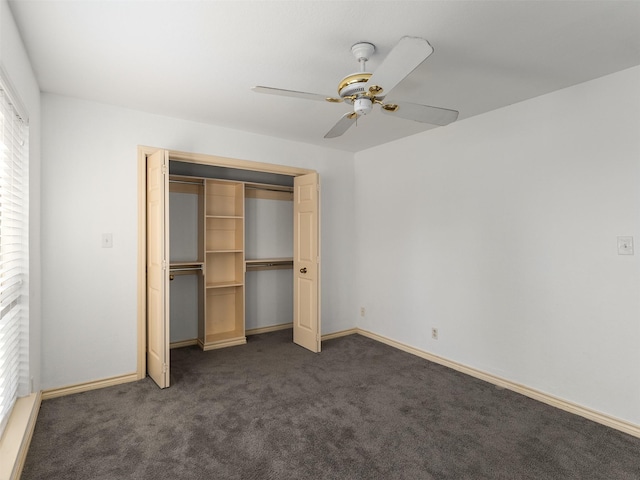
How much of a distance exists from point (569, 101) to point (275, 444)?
3.27 m

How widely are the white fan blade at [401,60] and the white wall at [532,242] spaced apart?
1.78 m

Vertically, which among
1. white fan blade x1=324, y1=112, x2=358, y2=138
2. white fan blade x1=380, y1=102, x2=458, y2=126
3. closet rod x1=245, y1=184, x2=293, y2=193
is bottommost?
closet rod x1=245, y1=184, x2=293, y2=193

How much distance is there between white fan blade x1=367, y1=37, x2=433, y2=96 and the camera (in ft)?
5.07

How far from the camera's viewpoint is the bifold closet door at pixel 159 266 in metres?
3.06

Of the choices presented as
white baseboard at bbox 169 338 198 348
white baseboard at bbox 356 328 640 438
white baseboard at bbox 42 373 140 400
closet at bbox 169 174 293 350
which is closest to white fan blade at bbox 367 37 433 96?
white baseboard at bbox 356 328 640 438

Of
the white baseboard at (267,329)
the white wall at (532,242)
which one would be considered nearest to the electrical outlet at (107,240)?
the white baseboard at (267,329)

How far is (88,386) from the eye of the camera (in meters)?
3.06

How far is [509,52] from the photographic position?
7.33ft

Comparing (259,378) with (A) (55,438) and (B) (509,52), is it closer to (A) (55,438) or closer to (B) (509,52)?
(A) (55,438)

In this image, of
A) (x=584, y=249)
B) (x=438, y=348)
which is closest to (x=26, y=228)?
(x=438, y=348)

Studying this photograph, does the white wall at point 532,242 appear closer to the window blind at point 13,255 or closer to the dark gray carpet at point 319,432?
the dark gray carpet at point 319,432

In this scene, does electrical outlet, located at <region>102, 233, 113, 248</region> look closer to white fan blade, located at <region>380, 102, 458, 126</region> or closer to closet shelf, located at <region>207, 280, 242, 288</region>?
closet shelf, located at <region>207, 280, 242, 288</region>

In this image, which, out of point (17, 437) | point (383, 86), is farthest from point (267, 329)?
point (383, 86)

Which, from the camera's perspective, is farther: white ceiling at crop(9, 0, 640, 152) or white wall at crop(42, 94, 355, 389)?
white wall at crop(42, 94, 355, 389)
